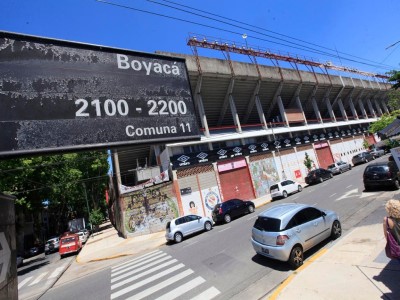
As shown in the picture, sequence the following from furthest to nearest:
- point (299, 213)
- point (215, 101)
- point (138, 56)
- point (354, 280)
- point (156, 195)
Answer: point (215, 101)
point (156, 195)
point (299, 213)
point (354, 280)
point (138, 56)

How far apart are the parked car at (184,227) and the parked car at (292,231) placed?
→ 861 centimetres

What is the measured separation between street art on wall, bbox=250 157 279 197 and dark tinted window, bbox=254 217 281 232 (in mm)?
21954

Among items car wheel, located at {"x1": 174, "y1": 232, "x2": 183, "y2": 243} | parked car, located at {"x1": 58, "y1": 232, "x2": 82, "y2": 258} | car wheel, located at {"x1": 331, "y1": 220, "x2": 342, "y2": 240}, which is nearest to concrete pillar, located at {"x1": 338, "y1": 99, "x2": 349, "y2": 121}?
car wheel, located at {"x1": 174, "y1": 232, "x2": 183, "y2": 243}

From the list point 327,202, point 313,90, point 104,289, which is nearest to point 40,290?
point 104,289

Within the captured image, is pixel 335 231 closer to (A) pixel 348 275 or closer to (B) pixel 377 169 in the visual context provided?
(A) pixel 348 275

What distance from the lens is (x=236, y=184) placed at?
98.7ft

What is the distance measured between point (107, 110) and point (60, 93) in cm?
59

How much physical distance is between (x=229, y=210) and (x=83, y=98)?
60.2 ft

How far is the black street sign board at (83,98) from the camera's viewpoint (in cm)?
305

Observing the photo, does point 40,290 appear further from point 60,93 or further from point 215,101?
point 215,101

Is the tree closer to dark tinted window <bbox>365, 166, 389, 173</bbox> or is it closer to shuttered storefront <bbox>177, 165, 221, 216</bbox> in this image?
shuttered storefront <bbox>177, 165, 221, 216</bbox>

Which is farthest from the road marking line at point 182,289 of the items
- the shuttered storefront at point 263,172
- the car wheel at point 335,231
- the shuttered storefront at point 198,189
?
the shuttered storefront at point 263,172

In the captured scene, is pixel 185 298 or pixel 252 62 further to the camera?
pixel 252 62

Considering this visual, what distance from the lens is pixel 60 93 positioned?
338 cm
